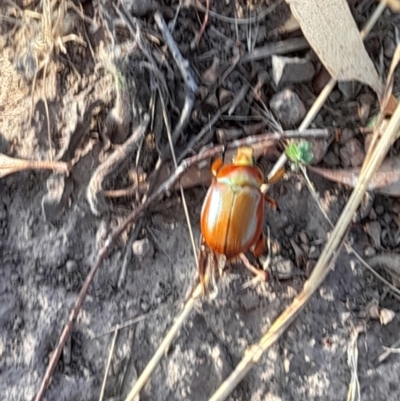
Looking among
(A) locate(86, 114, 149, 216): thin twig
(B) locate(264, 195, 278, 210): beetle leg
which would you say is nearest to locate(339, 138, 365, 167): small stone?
(B) locate(264, 195, 278, 210): beetle leg

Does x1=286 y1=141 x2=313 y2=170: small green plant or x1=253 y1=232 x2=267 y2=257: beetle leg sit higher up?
x1=286 y1=141 x2=313 y2=170: small green plant

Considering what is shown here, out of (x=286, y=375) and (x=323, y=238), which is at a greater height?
(x=323, y=238)

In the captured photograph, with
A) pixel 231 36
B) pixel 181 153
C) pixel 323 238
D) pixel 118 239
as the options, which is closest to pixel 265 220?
pixel 323 238

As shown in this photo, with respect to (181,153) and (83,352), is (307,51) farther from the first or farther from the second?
(83,352)

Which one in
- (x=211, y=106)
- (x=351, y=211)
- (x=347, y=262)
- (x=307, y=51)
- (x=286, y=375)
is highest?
(x=307, y=51)

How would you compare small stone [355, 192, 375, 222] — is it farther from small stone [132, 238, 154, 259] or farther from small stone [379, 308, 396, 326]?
small stone [132, 238, 154, 259]
